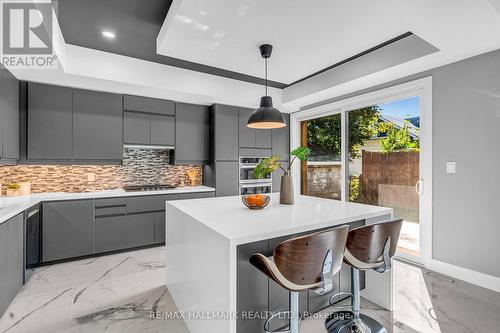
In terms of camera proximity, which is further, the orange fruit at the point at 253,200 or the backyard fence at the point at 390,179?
the backyard fence at the point at 390,179

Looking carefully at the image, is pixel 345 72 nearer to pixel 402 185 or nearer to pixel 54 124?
pixel 402 185

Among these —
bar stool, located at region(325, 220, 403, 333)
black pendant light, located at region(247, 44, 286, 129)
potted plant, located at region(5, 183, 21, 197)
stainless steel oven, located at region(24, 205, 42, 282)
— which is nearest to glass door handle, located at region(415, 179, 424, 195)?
bar stool, located at region(325, 220, 403, 333)

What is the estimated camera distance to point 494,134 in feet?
8.07

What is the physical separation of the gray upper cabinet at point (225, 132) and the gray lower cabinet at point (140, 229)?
1.43 metres

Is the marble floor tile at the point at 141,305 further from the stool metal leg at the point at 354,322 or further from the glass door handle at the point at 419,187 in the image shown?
the glass door handle at the point at 419,187

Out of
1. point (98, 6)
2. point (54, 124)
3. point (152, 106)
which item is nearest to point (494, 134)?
point (98, 6)

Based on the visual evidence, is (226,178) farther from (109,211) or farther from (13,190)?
(13,190)

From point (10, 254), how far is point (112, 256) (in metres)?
1.39

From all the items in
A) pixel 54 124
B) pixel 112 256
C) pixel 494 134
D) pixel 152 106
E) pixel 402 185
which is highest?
pixel 152 106

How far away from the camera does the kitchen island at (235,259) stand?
1396 mm

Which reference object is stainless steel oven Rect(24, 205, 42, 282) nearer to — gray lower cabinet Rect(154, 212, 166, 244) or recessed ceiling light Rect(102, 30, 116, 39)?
gray lower cabinet Rect(154, 212, 166, 244)

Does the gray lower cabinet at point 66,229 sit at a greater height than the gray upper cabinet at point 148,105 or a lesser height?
lesser

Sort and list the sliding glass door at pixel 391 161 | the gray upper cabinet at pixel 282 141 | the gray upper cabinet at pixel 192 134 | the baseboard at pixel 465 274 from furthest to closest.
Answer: the gray upper cabinet at pixel 282 141 < the gray upper cabinet at pixel 192 134 < the sliding glass door at pixel 391 161 < the baseboard at pixel 465 274

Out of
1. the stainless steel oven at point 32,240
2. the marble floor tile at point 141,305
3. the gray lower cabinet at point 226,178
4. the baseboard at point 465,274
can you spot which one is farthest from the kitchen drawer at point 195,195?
the baseboard at point 465,274
